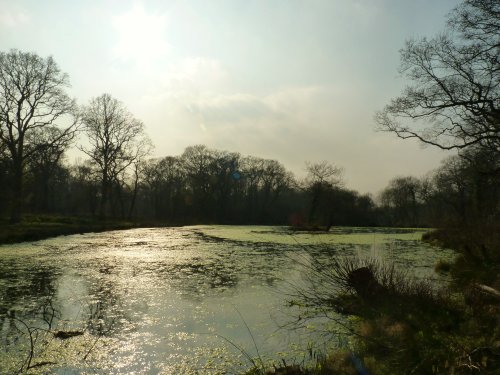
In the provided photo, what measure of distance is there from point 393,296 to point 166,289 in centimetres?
517

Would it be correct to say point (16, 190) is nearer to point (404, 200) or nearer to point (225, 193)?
point (225, 193)

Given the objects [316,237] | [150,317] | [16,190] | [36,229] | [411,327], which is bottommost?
[150,317]

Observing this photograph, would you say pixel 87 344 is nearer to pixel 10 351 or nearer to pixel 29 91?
pixel 10 351

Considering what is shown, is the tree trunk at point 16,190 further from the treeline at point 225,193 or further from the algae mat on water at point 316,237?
the treeline at point 225,193

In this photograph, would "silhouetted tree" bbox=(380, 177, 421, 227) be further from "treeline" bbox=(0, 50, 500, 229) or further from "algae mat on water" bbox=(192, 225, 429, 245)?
"algae mat on water" bbox=(192, 225, 429, 245)

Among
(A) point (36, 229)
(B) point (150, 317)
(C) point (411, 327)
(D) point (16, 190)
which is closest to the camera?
(C) point (411, 327)

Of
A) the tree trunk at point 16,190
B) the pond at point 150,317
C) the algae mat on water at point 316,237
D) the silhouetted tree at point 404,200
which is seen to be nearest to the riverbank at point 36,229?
the tree trunk at point 16,190

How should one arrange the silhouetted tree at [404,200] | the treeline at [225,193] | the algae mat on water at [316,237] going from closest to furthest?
the algae mat on water at [316,237] < the treeline at [225,193] < the silhouetted tree at [404,200]

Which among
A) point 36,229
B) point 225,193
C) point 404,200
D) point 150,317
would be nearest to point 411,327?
point 150,317

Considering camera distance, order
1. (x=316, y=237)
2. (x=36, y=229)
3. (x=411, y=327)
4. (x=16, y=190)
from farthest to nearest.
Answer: (x=316, y=237) < (x=16, y=190) < (x=36, y=229) < (x=411, y=327)

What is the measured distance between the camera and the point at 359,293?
718 centimetres

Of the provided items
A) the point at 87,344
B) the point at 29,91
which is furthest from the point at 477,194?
the point at 29,91

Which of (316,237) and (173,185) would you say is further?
(173,185)

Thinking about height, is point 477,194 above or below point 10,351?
above
